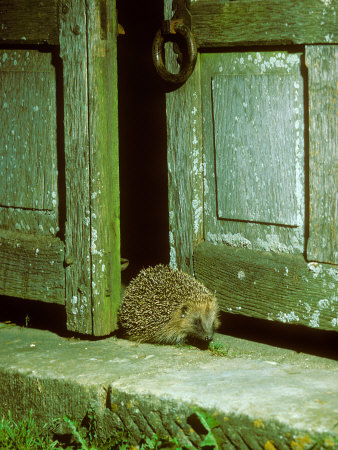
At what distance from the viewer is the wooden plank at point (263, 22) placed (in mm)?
4195

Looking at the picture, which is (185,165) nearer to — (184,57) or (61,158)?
(184,57)

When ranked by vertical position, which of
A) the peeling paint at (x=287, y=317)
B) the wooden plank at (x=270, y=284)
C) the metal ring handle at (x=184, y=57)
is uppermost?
the metal ring handle at (x=184, y=57)

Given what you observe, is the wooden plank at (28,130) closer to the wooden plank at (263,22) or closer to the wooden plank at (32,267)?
the wooden plank at (32,267)

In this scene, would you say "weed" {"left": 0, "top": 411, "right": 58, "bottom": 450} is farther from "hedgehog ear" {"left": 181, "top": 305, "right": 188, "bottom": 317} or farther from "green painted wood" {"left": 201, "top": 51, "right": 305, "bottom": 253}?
"green painted wood" {"left": 201, "top": 51, "right": 305, "bottom": 253}

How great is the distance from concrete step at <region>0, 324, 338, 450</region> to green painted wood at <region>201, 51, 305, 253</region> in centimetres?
78

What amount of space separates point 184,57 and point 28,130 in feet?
4.31

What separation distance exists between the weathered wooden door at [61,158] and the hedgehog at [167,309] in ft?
0.51

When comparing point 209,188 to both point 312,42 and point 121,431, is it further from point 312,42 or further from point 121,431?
point 121,431

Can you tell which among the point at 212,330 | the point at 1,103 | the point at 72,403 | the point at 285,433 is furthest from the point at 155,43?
the point at 285,433

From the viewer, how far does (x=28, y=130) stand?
5.39 meters

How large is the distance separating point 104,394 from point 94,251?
Answer: 3.84 feet

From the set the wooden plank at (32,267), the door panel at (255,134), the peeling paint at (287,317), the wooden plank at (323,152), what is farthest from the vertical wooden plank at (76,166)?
the wooden plank at (323,152)

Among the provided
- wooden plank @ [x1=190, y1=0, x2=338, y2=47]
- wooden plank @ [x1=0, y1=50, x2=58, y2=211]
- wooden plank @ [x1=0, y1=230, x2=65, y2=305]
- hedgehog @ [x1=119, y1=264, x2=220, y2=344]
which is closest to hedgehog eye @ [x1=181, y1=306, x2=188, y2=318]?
hedgehog @ [x1=119, y1=264, x2=220, y2=344]

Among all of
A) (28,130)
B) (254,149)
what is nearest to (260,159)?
(254,149)
